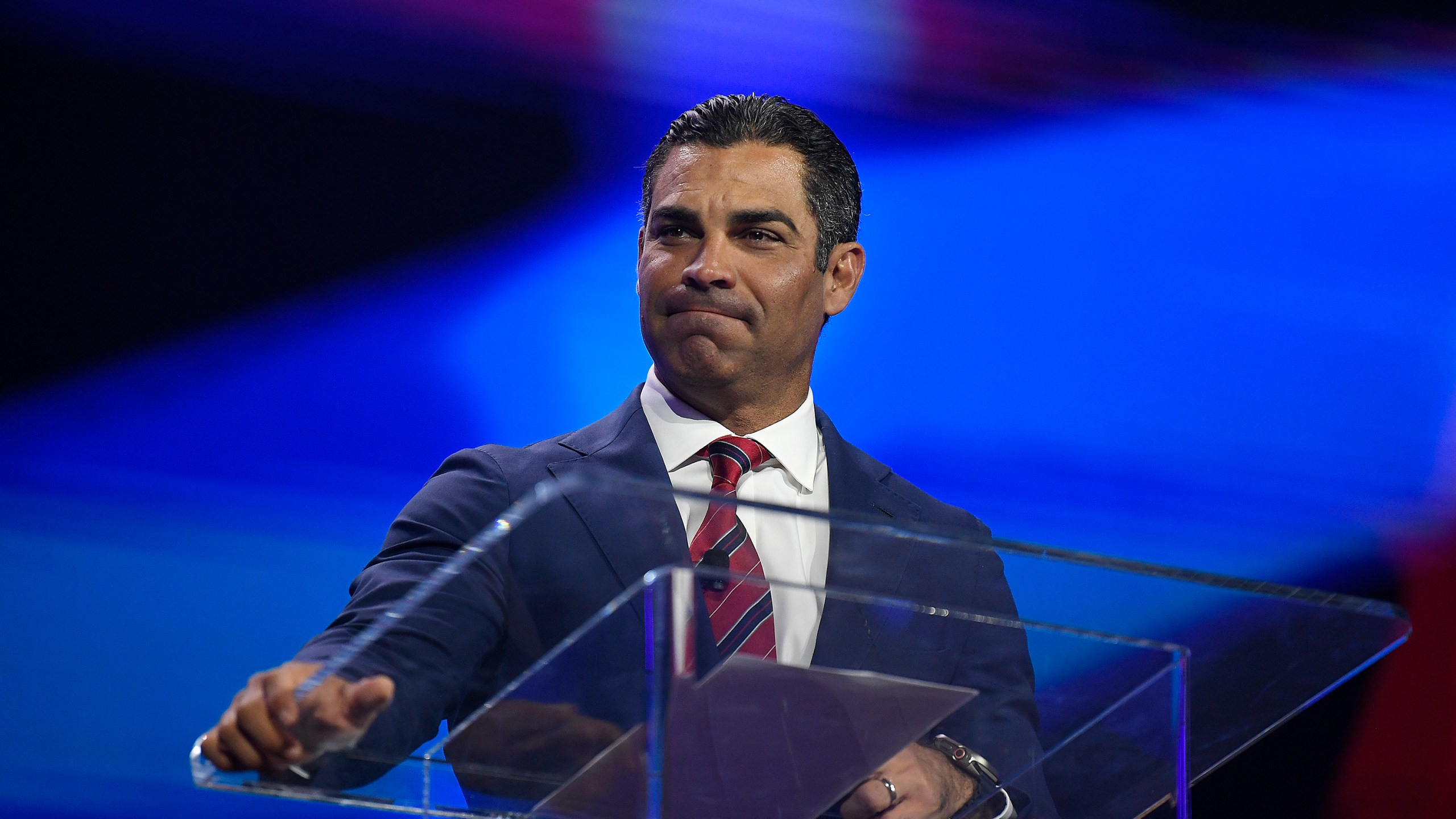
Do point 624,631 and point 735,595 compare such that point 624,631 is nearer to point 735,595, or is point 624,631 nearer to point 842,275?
point 735,595

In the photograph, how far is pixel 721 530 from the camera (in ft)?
3.83

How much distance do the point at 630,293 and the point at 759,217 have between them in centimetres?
81

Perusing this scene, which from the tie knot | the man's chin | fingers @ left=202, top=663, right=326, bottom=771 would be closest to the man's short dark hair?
the man's chin

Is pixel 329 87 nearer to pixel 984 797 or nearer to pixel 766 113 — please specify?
pixel 766 113

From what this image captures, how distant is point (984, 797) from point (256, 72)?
2.07m

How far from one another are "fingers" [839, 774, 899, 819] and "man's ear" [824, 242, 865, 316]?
46.8 inches

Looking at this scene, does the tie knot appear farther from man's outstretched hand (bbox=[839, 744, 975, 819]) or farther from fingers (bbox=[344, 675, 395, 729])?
fingers (bbox=[344, 675, 395, 729])

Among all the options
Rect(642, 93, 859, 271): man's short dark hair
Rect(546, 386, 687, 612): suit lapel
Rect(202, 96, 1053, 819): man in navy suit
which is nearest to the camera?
Rect(546, 386, 687, 612): suit lapel

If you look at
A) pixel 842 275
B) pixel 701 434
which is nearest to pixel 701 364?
pixel 701 434

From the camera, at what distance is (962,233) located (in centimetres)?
285

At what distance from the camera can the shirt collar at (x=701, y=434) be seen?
1.83m

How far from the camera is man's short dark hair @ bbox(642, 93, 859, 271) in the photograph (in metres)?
2.03

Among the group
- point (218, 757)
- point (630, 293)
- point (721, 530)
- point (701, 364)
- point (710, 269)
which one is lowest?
point (218, 757)

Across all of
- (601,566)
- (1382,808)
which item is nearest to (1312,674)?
(601,566)
